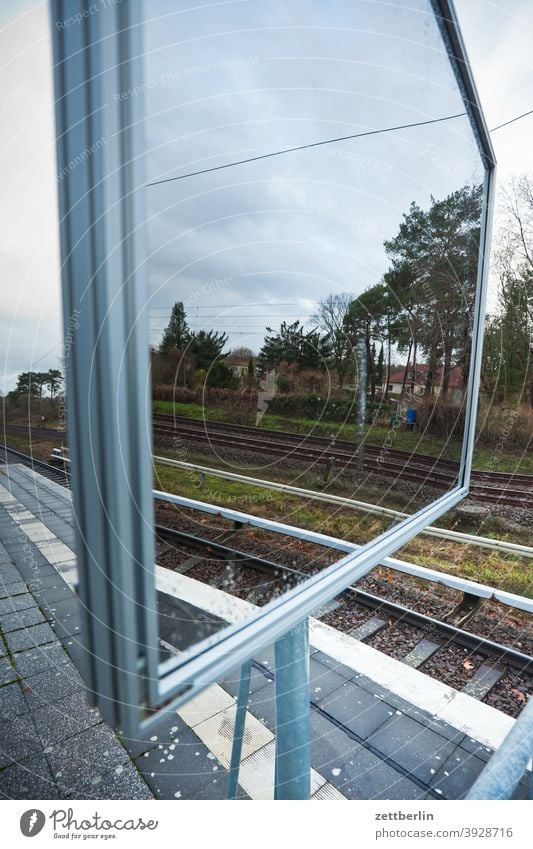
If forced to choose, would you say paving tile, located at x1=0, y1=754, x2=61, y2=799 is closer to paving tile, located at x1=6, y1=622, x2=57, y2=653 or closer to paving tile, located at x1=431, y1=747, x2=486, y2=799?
paving tile, located at x1=6, y1=622, x2=57, y2=653

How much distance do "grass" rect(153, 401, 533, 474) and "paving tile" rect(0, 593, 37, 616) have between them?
952 millimetres

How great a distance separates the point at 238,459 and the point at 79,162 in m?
2.40

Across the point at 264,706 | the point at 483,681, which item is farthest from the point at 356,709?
the point at 483,681

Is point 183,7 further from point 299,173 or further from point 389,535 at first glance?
point 389,535

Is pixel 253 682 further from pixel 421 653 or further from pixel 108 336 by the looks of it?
→ pixel 108 336

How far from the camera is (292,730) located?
2.40 ft

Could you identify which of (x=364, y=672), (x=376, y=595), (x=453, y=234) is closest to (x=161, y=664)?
(x=364, y=672)

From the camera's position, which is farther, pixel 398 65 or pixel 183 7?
pixel 398 65

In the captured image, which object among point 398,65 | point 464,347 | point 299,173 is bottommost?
point 464,347

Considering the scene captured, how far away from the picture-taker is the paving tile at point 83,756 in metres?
1.00

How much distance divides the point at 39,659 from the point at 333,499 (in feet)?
4.99

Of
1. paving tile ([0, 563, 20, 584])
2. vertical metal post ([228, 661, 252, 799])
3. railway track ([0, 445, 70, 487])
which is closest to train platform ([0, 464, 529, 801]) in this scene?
vertical metal post ([228, 661, 252, 799])
